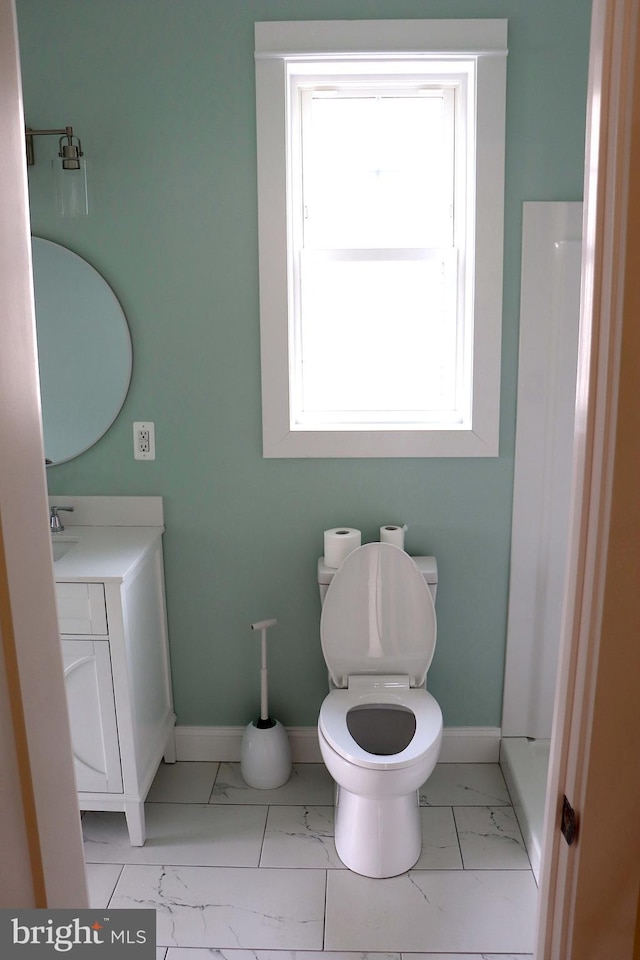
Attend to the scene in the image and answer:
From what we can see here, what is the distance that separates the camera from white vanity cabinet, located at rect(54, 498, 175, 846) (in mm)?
2330

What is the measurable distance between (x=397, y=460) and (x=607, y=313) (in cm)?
188

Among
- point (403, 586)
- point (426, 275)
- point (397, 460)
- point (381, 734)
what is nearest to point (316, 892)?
point (381, 734)

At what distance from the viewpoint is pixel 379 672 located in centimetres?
263

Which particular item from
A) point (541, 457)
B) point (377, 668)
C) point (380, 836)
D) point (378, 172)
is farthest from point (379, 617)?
point (378, 172)

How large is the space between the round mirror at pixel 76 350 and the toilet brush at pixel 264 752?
2.91ft

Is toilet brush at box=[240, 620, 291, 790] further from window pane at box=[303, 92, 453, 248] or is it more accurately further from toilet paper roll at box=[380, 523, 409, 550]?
window pane at box=[303, 92, 453, 248]

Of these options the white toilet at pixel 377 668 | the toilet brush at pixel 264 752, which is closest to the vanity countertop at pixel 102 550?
the toilet brush at pixel 264 752

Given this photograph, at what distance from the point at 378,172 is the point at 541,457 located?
1.08m

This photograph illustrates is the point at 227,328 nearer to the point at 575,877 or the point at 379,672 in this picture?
the point at 379,672

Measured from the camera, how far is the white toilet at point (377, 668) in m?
2.38

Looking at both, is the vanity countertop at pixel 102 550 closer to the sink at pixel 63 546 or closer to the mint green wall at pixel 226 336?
the sink at pixel 63 546

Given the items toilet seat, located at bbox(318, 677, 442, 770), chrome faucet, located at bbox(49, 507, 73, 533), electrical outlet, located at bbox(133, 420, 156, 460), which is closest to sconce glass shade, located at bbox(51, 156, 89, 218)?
electrical outlet, located at bbox(133, 420, 156, 460)

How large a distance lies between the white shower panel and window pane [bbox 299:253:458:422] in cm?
27

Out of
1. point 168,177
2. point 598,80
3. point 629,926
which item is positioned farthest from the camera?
point 168,177
